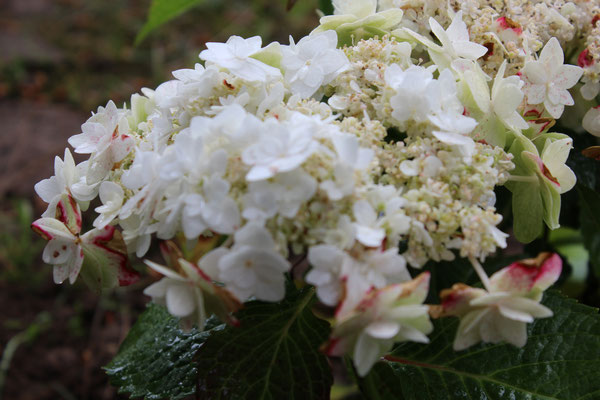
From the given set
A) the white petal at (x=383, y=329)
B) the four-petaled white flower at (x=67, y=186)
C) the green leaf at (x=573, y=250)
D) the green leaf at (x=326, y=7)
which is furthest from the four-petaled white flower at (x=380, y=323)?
the green leaf at (x=573, y=250)

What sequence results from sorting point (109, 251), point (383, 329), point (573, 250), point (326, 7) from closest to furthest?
point (383, 329) < point (109, 251) < point (326, 7) < point (573, 250)

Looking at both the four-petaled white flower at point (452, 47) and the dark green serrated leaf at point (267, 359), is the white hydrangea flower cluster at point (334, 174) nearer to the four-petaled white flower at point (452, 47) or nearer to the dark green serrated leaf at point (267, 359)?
the four-petaled white flower at point (452, 47)

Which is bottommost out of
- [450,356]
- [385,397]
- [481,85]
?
[385,397]

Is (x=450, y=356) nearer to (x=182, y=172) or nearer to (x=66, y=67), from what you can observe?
(x=182, y=172)

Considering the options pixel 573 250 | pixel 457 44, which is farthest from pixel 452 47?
pixel 573 250

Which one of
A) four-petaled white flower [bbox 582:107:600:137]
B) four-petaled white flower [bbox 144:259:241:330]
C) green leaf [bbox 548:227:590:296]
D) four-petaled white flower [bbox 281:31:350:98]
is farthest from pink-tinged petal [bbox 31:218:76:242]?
green leaf [bbox 548:227:590:296]

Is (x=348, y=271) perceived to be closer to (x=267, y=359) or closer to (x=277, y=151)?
(x=277, y=151)

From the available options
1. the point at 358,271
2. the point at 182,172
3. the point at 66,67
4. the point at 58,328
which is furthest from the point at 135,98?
the point at 66,67
